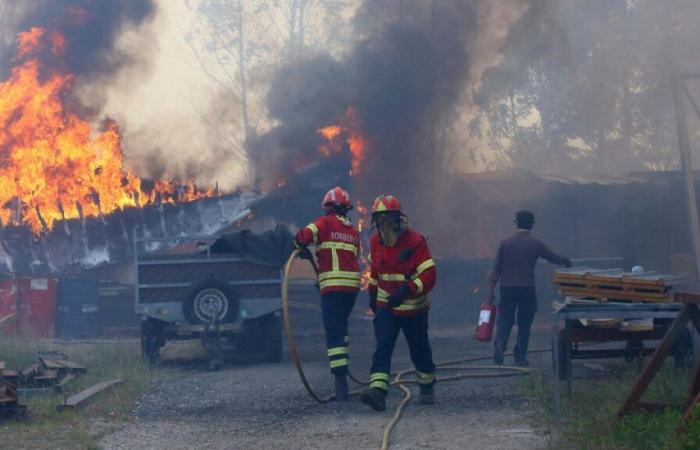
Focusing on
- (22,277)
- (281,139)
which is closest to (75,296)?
(22,277)

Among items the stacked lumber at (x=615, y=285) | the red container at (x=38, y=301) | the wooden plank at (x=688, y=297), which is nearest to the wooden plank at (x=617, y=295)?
the stacked lumber at (x=615, y=285)

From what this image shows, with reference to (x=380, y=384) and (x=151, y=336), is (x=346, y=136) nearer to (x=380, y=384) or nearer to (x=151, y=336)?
(x=151, y=336)

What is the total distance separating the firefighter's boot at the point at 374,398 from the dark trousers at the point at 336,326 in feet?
2.57

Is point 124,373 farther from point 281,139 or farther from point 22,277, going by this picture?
point 281,139

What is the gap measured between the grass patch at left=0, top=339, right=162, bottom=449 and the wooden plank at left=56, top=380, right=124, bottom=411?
0.06m

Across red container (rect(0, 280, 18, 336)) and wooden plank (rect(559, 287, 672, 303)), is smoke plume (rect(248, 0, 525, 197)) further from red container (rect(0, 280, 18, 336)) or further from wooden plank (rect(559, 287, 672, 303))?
wooden plank (rect(559, 287, 672, 303))

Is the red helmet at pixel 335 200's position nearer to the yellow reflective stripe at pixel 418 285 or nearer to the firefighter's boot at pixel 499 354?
the yellow reflective stripe at pixel 418 285

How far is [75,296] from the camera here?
53.6 feet

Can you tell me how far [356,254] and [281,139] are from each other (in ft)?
36.7

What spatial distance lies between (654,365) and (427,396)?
2.27 m

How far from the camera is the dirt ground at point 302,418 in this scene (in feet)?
19.8

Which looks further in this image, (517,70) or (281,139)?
(517,70)

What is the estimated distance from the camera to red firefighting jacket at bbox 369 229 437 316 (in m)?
7.29

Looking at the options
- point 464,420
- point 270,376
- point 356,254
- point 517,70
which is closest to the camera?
point 464,420
